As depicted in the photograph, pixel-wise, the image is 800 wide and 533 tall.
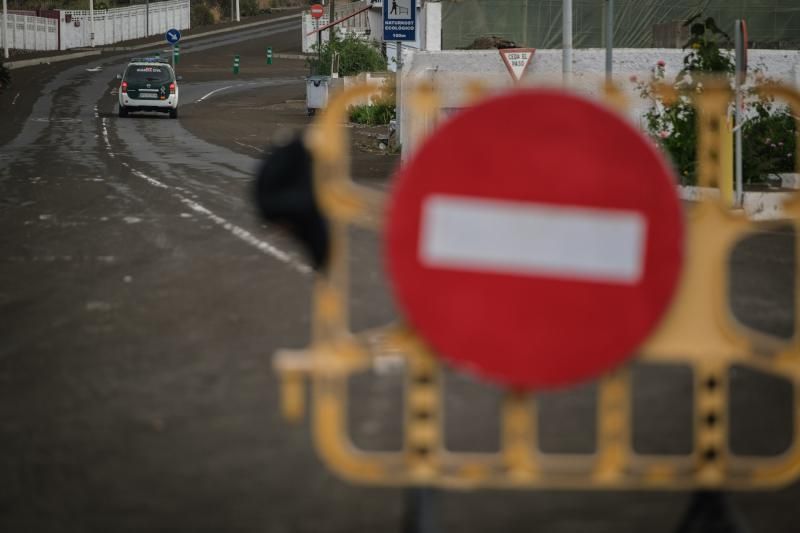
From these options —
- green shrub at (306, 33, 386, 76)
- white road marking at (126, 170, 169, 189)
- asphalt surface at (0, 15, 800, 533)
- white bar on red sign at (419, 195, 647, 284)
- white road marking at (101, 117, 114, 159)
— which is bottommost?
asphalt surface at (0, 15, 800, 533)

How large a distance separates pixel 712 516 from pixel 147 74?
39.6 m

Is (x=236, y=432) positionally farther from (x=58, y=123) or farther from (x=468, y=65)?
(x=58, y=123)

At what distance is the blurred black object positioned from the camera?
4.27 meters

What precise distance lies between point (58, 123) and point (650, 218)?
3578 cm

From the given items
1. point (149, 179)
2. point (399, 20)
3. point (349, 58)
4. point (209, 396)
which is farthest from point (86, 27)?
point (209, 396)

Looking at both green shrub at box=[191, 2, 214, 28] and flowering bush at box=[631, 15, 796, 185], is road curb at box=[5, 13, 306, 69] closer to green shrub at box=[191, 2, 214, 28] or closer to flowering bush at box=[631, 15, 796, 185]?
green shrub at box=[191, 2, 214, 28]

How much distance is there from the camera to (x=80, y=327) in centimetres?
955

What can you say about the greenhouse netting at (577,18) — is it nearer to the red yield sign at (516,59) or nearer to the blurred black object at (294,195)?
the red yield sign at (516,59)

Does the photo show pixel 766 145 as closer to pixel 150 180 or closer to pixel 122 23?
pixel 150 180

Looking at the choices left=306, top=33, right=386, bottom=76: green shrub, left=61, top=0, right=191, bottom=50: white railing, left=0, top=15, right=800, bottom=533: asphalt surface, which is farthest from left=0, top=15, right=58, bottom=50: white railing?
left=0, top=15, right=800, bottom=533: asphalt surface

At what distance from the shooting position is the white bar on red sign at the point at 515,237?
403 centimetres

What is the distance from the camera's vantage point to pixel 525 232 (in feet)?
13.2

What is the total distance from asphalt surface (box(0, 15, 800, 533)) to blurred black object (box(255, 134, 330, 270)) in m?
1.21

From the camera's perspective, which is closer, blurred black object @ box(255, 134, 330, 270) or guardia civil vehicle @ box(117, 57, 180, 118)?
blurred black object @ box(255, 134, 330, 270)
